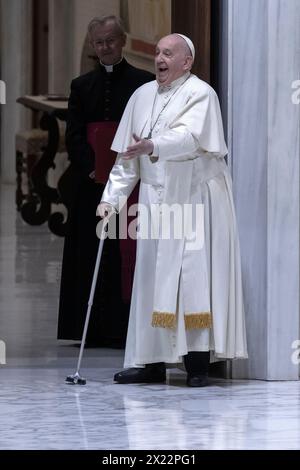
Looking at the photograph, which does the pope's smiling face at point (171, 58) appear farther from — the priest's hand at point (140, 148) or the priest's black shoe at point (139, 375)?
the priest's black shoe at point (139, 375)

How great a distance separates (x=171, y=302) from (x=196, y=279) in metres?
0.16

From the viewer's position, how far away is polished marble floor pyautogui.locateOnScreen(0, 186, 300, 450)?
235 inches

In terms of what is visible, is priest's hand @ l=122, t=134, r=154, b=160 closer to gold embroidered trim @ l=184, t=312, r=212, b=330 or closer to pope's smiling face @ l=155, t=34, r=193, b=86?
pope's smiling face @ l=155, t=34, r=193, b=86

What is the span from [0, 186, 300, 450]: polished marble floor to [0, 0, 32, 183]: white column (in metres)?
12.3

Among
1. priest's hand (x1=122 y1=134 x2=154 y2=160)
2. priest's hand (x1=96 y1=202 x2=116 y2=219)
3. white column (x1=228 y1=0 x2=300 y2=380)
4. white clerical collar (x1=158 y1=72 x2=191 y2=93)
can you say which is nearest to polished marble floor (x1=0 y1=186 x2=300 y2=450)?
white column (x1=228 y1=0 x2=300 y2=380)

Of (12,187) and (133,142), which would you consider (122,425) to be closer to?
(133,142)

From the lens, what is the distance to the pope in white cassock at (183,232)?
7062mm

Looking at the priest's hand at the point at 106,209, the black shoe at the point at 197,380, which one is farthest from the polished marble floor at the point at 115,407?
the priest's hand at the point at 106,209

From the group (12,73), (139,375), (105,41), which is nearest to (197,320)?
(139,375)

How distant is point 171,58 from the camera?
715 centimetres

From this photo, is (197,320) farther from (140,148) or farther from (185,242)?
(140,148)

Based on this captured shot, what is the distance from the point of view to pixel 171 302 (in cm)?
707
